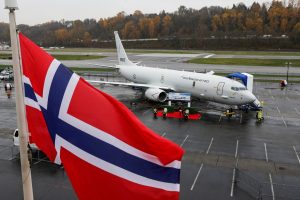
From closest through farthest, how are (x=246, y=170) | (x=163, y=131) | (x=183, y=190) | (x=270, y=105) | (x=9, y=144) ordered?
(x=183, y=190), (x=246, y=170), (x=9, y=144), (x=163, y=131), (x=270, y=105)

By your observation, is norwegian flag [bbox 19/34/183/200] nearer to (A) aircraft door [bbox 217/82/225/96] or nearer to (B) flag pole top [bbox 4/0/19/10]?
(B) flag pole top [bbox 4/0/19/10]

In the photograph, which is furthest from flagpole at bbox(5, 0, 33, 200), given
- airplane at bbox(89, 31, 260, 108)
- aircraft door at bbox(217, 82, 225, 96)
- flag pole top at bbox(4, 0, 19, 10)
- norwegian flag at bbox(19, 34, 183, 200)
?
aircraft door at bbox(217, 82, 225, 96)

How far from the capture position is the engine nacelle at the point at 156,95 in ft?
132

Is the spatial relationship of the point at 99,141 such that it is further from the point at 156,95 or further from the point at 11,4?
the point at 156,95

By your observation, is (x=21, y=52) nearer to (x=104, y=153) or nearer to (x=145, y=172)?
(x=104, y=153)

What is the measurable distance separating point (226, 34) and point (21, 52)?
16946 cm

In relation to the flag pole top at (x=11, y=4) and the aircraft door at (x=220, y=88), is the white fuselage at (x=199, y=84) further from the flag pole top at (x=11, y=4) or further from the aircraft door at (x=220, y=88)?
the flag pole top at (x=11, y=4)

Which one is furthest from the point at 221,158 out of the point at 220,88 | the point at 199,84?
the point at 199,84

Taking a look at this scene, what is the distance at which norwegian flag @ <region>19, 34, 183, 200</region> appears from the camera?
733 cm

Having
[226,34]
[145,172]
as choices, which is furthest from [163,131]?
[226,34]

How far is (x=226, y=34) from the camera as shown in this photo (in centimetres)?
16862

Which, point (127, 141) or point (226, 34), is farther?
point (226, 34)

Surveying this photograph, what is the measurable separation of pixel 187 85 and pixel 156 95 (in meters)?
3.84

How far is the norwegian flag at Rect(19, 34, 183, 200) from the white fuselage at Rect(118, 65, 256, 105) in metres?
28.8
